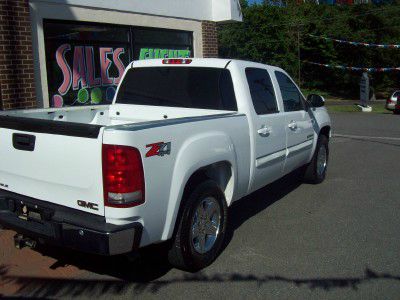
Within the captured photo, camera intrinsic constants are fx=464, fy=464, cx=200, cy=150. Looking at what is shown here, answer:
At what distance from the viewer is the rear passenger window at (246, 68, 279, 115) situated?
517 cm

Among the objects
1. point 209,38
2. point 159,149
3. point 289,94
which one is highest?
point 209,38

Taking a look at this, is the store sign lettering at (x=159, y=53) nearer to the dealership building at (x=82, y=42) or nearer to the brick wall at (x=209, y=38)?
the dealership building at (x=82, y=42)

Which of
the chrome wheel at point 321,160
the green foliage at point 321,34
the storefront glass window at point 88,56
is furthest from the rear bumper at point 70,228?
the green foliage at point 321,34

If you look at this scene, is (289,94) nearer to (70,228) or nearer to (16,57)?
(70,228)

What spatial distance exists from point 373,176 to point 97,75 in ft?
18.2

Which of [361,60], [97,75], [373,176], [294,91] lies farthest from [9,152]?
[361,60]

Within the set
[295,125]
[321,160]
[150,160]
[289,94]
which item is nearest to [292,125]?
[295,125]

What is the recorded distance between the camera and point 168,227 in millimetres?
3658

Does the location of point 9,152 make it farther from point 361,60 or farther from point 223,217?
point 361,60

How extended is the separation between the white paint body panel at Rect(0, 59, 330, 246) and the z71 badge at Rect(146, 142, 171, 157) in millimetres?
33

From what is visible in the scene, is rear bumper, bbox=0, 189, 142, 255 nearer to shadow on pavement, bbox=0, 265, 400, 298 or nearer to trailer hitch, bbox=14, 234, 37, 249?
trailer hitch, bbox=14, 234, 37, 249

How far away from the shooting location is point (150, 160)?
337 cm

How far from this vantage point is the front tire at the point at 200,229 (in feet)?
12.8

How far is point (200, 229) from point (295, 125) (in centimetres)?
240
